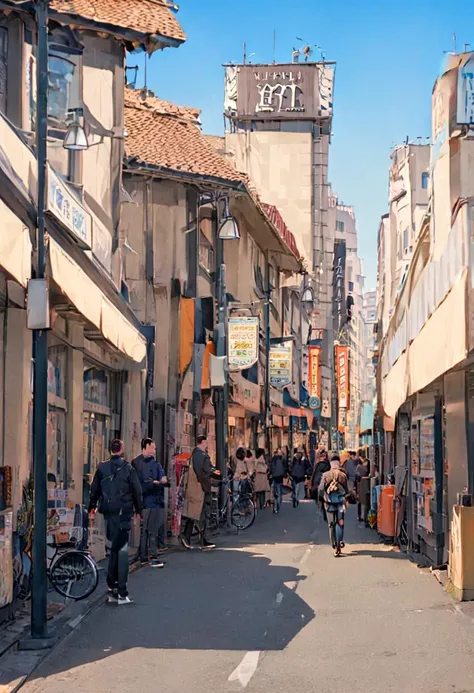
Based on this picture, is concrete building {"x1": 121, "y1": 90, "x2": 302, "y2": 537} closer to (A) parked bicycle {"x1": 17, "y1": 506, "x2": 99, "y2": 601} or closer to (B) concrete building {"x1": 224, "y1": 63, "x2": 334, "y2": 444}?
(A) parked bicycle {"x1": 17, "y1": 506, "x2": 99, "y2": 601}

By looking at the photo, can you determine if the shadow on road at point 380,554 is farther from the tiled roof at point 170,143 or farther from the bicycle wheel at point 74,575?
the tiled roof at point 170,143

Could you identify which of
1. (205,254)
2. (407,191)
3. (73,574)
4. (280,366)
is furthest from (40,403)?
(407,191)

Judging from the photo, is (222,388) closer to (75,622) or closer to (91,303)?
(91,303)

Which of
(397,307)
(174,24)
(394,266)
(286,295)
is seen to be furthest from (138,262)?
(286,295)

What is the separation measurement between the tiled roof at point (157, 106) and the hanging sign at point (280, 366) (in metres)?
12.8

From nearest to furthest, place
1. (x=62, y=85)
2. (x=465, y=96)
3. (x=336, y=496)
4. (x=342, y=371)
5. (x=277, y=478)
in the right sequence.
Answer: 1. (x=465, y=96)
2. (x=62, y=85)
3. (x=336, y=496)
4. (x=277, y=478)
5. (x=342, y=371)

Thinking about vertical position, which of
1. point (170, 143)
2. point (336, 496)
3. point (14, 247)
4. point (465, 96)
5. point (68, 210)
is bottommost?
point (336, 496)

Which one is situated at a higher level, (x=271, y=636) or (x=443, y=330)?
(x=443, y=330)

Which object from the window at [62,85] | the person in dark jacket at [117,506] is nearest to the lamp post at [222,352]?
the window at [62,85]

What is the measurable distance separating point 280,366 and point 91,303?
29.7 m

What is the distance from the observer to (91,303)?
14148mm

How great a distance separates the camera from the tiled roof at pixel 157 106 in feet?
102

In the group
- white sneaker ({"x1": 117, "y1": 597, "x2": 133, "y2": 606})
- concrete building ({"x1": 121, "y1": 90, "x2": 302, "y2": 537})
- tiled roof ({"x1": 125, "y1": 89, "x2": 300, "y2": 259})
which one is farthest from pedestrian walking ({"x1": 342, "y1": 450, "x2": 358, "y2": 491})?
white sneaker ({"x1": 117, "y1": 597, "x2": 133, "y2": 606})

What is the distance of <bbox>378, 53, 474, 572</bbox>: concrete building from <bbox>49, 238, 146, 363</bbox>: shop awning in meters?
4.27
